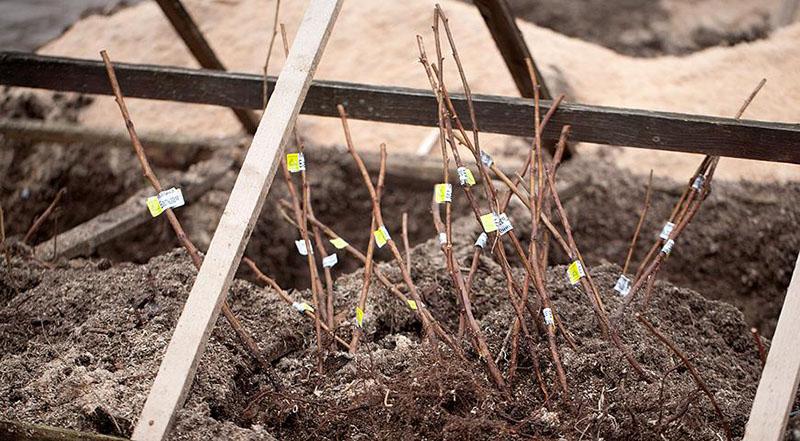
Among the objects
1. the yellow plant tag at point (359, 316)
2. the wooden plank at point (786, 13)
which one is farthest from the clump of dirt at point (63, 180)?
the wooden plank at point (786, 13)

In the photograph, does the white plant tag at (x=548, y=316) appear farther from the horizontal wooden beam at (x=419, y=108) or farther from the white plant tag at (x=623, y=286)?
the horizontal wooden beam at (x=419, y=108)

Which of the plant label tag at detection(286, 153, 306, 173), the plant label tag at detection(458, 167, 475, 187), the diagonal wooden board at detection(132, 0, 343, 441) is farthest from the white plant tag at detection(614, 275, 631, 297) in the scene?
the diagonal wooden board at detection(132, 0, 343, 441)

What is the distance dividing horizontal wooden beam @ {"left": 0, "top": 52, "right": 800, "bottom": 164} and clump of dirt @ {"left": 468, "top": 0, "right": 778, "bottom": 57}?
4155mm

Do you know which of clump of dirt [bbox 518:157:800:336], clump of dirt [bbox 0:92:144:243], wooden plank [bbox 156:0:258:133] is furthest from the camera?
clump of dirt [bbox 0:92:144:243]

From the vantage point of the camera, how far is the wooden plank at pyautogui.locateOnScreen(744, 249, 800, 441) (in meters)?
1.85

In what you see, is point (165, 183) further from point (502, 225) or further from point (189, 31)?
point (502, 225)

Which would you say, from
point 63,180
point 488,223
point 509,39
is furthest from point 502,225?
point 63,180

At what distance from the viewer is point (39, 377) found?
2447 mm

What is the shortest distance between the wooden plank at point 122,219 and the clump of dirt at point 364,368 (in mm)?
641

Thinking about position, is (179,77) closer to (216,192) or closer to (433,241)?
(216,192)

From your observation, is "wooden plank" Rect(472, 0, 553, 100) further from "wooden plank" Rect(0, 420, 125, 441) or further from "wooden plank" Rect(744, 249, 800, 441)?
"wooden plank" Rect(0, 420, 125, 441)

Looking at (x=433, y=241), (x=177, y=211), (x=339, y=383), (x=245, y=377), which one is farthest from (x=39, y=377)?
(x=177, y=211)

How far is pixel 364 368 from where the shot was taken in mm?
2463

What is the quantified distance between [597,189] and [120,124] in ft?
8.26
